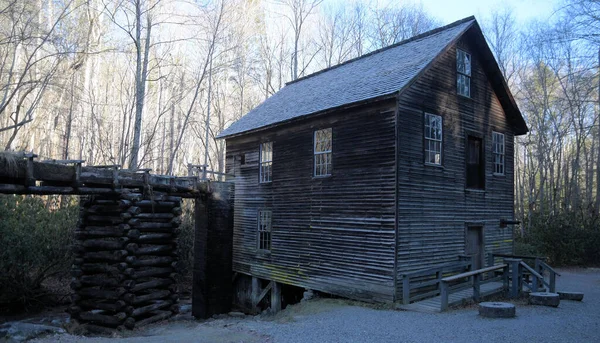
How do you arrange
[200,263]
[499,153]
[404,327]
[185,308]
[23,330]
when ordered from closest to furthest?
[404,327] < [23,330] < [499,153] < [200,263] < [185,308]

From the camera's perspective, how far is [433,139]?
531 inches

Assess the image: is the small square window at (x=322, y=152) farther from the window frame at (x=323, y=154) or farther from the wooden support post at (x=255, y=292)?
the wooden support post at (x=255, y=292)

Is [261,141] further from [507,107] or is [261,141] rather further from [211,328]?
[507,107]

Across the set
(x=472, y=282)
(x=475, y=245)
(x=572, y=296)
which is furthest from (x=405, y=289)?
(x=572, y=296)

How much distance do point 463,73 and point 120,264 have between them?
40.3ft

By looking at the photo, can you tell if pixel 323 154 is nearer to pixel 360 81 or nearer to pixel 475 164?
pixel 360 81

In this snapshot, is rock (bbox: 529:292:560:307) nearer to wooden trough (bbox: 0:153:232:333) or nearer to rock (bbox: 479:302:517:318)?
rock (bbox: 479:302:517:318)

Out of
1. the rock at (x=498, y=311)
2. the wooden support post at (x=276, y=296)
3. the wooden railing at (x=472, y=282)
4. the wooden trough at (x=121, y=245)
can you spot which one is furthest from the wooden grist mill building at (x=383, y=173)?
the wooden trough at (x=121, y=245)

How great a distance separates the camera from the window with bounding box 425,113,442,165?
13375 mm

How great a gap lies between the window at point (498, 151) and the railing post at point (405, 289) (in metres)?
6.57

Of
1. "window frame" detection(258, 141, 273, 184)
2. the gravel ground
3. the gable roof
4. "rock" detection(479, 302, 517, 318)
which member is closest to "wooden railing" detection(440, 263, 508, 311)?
the gravel ground

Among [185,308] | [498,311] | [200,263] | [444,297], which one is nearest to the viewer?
[498,311]

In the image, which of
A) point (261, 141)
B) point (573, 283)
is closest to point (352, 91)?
point (261, 141)

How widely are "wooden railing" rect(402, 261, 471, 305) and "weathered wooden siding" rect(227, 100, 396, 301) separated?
40 cm
